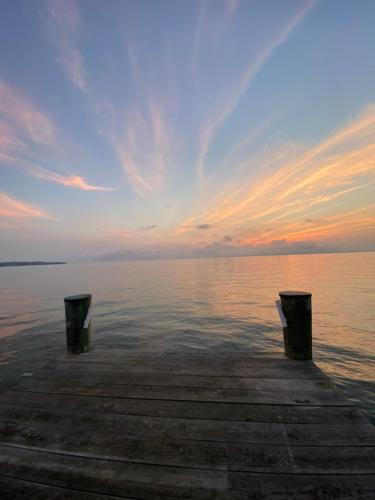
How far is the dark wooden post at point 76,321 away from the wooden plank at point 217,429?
2.40 m

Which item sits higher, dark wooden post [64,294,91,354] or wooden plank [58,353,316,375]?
dark wooden post [64,294,91,354]

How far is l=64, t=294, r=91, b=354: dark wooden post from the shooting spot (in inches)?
225

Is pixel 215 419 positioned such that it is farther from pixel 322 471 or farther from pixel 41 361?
pixel 41 361

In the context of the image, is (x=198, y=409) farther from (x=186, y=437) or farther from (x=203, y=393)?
(x=186, y=437)

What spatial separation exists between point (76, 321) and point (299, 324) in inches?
202

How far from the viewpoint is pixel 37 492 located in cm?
230

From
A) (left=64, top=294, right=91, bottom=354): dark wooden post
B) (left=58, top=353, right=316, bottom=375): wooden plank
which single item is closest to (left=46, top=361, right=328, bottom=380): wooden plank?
(left=58, top=353, right=316, bottom=375): wooden plank

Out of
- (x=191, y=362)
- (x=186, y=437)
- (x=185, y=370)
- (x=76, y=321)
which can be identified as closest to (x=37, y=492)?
(x=186, y=437)

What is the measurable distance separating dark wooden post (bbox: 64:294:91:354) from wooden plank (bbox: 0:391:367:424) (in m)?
1.89

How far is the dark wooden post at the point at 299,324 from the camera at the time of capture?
5.02 meters

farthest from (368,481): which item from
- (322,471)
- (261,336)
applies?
(261,336)

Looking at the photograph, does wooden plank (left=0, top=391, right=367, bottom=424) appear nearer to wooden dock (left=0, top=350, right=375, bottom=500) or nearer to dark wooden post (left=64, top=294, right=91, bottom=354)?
wooden dock (left=0, top=350, right=375, bottom=500)

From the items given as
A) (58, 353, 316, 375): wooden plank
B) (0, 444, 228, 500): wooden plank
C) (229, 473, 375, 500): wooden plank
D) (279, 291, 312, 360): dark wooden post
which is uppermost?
(279, 291, 312, 360): dark wooden post

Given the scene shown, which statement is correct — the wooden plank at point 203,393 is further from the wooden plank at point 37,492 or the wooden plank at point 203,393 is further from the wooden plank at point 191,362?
the wooden plank at point 37,492
